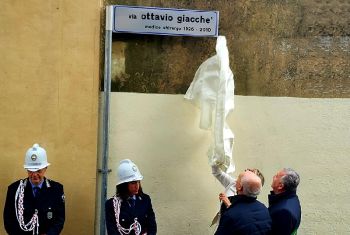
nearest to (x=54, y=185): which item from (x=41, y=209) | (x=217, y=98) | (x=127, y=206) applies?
(x=41, y=209)

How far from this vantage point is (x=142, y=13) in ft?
18.4

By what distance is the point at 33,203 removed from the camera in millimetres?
4953

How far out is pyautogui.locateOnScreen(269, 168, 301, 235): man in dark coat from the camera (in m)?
4.41

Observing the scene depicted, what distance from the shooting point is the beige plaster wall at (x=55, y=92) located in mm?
5434

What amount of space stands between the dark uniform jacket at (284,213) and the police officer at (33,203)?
6.46ft

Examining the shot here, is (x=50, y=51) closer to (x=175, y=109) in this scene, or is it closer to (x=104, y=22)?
(x=104, y=22)

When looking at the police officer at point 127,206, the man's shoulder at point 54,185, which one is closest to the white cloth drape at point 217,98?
the police officer at point 127,206

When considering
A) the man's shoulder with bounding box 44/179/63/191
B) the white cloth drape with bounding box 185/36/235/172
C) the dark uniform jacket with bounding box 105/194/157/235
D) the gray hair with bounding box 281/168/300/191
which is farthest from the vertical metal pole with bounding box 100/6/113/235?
the gray hair with bounding box 281/168/300/191

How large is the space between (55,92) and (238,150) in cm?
204

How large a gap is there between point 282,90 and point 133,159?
5.93 ft

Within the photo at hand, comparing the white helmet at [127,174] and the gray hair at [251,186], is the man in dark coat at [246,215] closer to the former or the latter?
the gray hair at [251,186]

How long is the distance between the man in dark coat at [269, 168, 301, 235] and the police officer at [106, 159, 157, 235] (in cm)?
120

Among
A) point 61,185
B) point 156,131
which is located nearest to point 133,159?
point 156,131

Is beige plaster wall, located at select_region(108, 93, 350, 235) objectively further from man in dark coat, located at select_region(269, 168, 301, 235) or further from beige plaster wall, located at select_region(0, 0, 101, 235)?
man in dark coat, located at select_region(269, 168, 301, 235)
